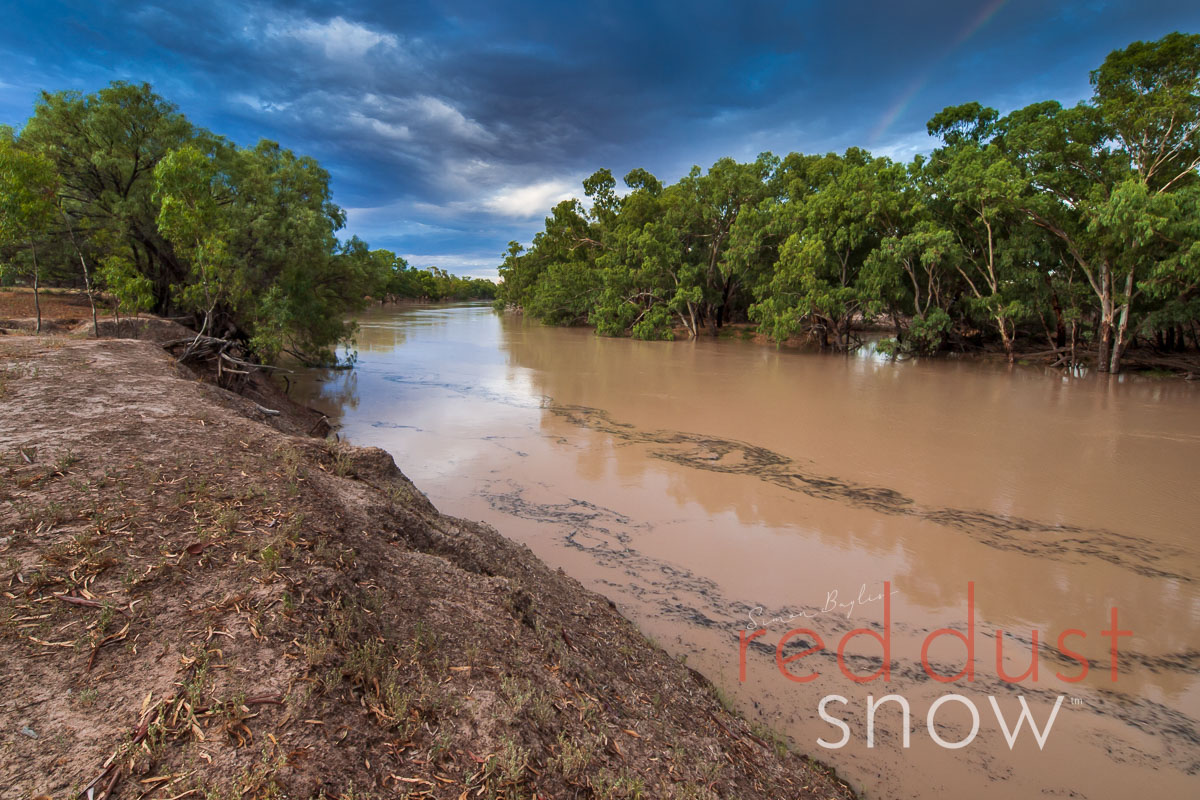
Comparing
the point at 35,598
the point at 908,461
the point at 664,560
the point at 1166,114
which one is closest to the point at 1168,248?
the point at 1166,114

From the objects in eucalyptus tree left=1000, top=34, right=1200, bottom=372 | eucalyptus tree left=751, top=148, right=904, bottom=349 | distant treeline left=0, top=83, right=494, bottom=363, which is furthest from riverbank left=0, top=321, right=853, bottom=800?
eucalyptus tree left=751, top=148, right=904, bottom=349

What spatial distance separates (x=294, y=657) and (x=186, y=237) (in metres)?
11.5

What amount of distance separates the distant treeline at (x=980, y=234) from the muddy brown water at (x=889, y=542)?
6474 mm

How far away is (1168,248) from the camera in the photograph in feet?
56.2

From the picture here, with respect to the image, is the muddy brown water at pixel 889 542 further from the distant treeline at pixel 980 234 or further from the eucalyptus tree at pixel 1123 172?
the distant treeline at pixel 980 234

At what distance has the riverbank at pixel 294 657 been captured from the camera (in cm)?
184

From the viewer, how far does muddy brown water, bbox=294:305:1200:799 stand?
3.45 metres

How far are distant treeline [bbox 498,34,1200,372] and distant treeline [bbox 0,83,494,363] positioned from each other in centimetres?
1951

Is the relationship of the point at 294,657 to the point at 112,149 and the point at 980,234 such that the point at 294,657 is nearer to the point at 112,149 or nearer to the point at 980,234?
the point at 112,149

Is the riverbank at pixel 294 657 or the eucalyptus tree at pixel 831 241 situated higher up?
the eucalyptus tree at pixel 831 241

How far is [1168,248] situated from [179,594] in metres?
25.4

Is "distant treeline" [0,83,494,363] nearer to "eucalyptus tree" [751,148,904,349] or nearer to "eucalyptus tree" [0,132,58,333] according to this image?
"eucalyptus tree" [0,132,58,333]

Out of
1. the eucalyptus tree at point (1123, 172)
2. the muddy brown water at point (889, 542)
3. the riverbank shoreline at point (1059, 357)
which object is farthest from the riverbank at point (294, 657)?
the riverbank shoreline at point (1059, 357)

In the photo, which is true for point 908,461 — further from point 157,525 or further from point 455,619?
point 157,525
